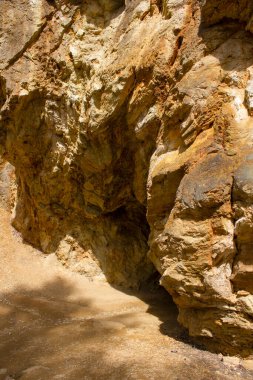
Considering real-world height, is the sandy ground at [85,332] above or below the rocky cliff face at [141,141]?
below

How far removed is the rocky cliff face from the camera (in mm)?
5859

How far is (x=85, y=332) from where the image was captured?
7.54 metres

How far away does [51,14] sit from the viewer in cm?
1050

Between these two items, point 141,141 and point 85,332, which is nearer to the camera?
point 85,332

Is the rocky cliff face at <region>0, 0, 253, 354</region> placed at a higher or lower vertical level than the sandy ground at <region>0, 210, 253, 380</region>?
higher

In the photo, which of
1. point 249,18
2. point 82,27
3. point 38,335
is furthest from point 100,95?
point 38,335

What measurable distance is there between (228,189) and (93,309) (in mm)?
5290

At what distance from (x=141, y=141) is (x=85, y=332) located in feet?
14.5

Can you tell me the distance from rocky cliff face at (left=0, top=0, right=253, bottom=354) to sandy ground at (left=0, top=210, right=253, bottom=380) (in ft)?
1.70

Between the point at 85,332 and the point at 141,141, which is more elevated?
the point at 141,141

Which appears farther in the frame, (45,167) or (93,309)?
(45,167)

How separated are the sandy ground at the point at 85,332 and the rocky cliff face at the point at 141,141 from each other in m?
0.52

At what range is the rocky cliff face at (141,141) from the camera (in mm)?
5859

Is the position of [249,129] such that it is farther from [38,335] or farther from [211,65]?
[38,335]
